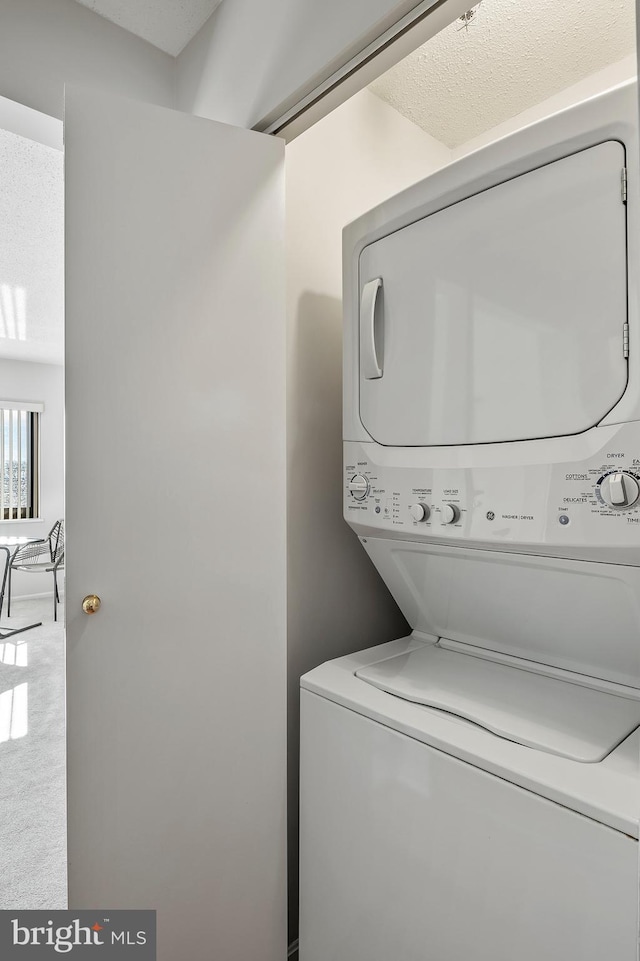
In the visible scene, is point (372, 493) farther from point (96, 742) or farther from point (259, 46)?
point (259, 46)

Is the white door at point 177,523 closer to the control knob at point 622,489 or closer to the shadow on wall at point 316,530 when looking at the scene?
the shadow on wall at point 316,530

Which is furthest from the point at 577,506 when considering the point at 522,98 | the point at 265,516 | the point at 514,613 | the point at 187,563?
the point at 522,98

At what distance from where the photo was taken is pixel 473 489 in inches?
44.6

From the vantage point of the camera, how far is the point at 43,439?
6.65 metres

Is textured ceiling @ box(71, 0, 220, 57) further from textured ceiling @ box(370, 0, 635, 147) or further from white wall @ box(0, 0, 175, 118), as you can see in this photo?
textured ceiling @ box(370, 0, 635, 147)

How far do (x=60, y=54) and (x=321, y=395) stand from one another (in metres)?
1.10

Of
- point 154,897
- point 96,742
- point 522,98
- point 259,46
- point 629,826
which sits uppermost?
point 522,98

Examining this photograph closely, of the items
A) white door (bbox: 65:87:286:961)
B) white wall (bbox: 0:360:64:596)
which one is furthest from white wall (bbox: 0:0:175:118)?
white wall (bbox: 0:360:64:596)

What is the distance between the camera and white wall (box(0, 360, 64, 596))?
6.45 metres

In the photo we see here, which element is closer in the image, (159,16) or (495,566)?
(495,566)

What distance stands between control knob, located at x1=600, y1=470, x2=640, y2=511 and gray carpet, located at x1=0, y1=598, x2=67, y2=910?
2080mm

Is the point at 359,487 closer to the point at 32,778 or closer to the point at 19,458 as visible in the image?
the point at 32,778

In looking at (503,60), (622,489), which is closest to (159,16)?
(503,60)

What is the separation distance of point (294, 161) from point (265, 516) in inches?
40.5
